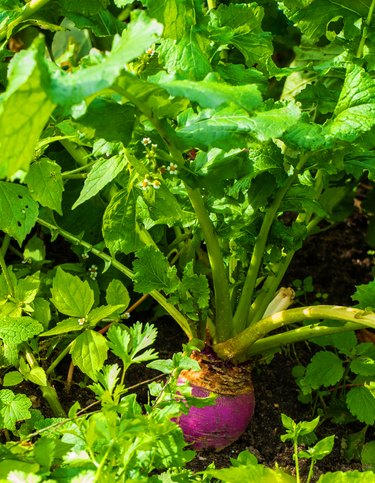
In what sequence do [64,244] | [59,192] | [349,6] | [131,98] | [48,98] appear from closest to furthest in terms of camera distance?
[48,98] → [131,98] → [59,192] → [349,6] → [64,244]

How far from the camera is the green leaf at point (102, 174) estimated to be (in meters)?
1.40

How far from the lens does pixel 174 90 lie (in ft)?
3.37

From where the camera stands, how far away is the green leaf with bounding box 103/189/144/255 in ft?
4.72

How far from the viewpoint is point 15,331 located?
151 centimetres

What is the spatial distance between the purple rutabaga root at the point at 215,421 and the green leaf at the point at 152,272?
0.78 feet

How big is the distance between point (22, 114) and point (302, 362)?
120cm

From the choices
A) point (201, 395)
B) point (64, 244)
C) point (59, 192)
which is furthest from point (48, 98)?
point (64, 244)

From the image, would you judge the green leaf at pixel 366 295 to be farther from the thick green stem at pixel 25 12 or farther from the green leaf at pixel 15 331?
the thick green stem at pixel 25 12

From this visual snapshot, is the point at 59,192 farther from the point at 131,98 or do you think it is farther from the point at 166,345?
the point at 166,345

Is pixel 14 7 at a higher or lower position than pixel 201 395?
higher

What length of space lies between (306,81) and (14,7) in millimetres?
760

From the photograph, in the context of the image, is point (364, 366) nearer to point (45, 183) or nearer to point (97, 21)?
point (45, 183)

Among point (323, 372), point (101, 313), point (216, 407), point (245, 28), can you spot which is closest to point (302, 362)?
point (323, 372)

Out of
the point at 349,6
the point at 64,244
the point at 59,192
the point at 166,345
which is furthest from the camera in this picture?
the point at 64,244
